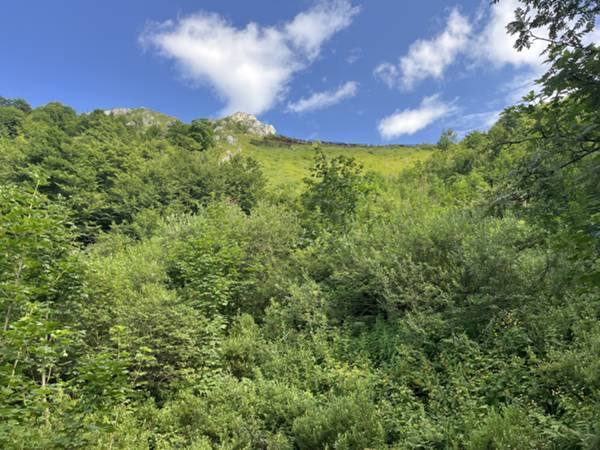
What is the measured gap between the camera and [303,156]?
2271 inches

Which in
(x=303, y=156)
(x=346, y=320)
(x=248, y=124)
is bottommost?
(x=346, y=320)

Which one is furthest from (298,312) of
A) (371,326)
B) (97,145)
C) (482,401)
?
(97,145)

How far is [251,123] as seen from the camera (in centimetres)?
9938

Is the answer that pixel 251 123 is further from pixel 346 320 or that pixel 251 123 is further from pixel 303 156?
pixel 346 320

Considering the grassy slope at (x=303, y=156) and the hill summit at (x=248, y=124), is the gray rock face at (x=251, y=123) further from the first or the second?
the grassy slope at (x=303, y=156)

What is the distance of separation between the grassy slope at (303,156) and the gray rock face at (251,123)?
24285 mm

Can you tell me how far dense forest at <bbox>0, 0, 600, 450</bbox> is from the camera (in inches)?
129

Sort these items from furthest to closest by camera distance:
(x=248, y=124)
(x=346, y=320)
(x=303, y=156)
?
(x=248, y=124) → (x=303, y=156) → (x=346, y=320)

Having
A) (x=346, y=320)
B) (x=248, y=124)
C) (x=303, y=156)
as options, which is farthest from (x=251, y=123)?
(x=346, y=320)

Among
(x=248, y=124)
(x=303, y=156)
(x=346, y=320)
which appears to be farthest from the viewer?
(x=248, y=124)

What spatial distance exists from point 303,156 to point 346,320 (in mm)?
51605

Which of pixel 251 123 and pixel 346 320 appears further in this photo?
pixel 251 123

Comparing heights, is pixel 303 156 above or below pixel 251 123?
below

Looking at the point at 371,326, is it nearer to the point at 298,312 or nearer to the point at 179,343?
the point at 298,312
